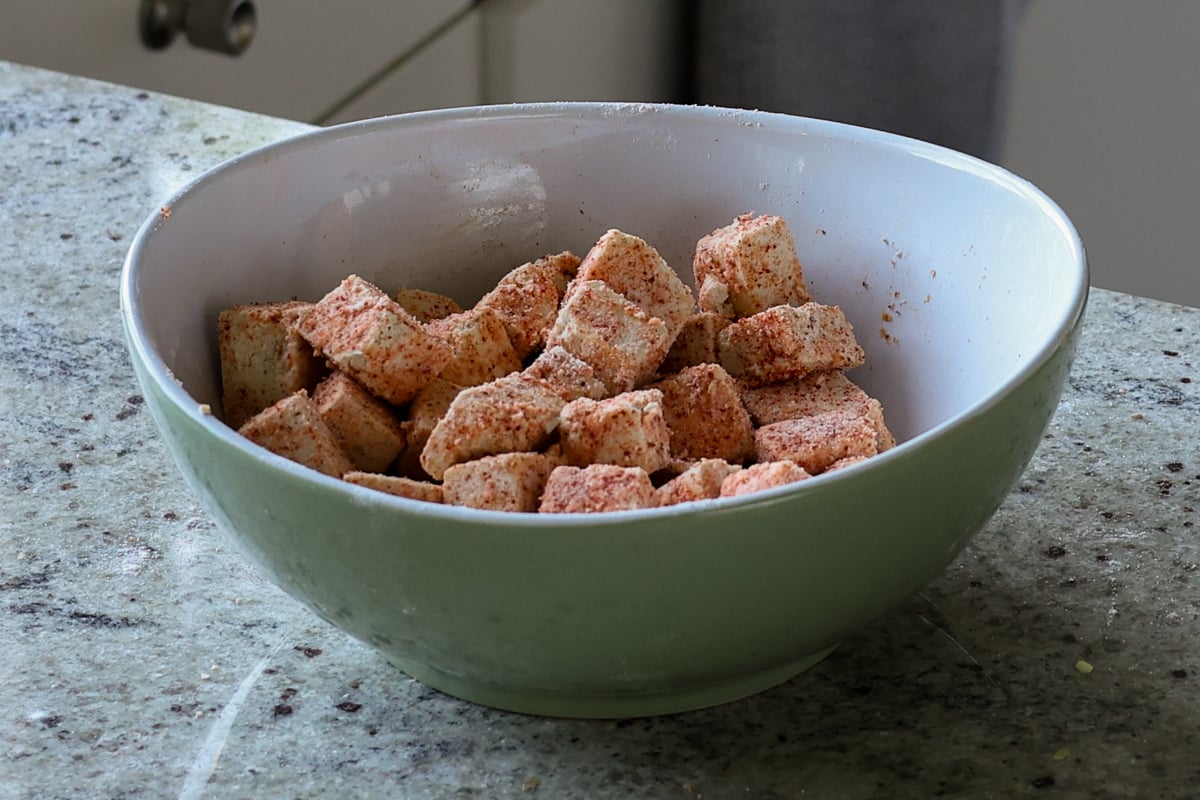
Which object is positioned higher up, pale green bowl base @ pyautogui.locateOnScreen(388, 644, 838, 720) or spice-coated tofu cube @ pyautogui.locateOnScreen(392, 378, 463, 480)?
spice-coated tofu cube @ pyautogui.locateOnScreen(392, 378, 463, 480)

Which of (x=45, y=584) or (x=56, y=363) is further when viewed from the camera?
(x=56, y=363)

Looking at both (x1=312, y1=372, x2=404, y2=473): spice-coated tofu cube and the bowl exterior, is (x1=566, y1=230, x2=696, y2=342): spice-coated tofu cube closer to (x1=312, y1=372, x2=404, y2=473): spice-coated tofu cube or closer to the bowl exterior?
(x1=312, y1=372, x2=404, y2=473): spice-coated tofu cube

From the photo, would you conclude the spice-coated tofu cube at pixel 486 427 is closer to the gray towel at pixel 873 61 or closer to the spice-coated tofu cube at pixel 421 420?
the spice-coated tofu cube at pixel 421 420

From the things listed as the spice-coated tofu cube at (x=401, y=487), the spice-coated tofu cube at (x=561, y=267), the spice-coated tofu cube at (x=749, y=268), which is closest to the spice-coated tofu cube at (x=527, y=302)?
the spice-coated tofu cube at (x=561, y=267)

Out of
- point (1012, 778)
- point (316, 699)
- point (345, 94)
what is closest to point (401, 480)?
point (316, 699)

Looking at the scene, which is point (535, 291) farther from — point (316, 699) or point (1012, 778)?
point (1012, 778)

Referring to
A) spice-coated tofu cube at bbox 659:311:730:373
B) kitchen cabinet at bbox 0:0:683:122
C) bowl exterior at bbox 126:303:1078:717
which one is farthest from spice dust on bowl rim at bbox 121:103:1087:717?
kitchen cabinet at bbox 0:0:683:122
